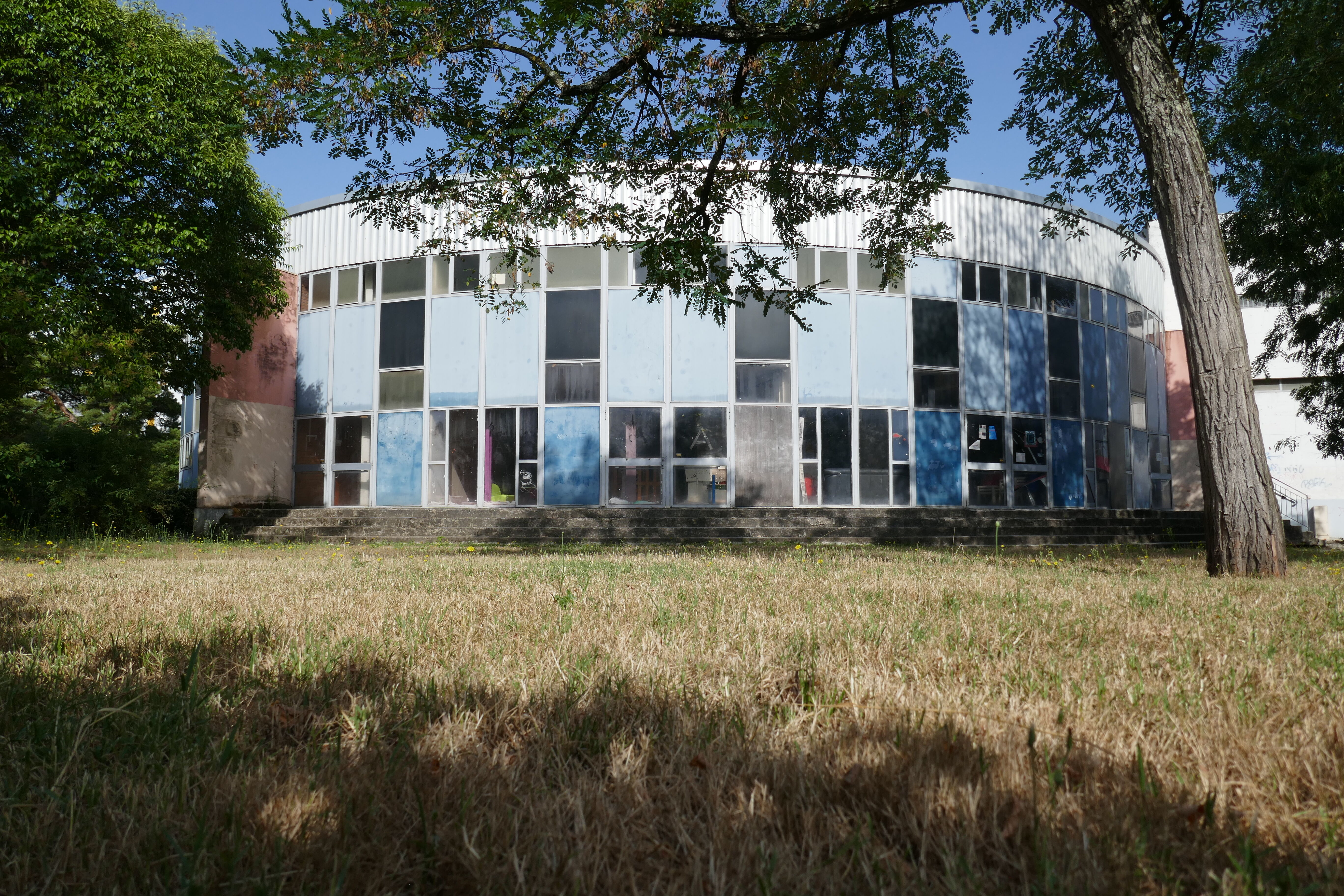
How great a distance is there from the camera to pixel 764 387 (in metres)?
21.0

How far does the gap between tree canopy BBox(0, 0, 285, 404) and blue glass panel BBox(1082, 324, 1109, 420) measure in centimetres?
2119

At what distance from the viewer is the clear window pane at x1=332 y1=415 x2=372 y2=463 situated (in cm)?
2252

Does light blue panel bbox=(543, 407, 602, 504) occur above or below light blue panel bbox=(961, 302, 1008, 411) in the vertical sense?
below

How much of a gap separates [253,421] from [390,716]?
74.5 feet

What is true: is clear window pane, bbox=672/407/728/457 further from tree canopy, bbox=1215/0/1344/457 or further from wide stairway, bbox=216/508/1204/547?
tree canopy, bbox=1215/0/1344/457

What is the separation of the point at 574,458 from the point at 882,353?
26.2 feet

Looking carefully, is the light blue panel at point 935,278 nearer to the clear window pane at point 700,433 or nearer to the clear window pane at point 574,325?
the clear window pane at point 700,433

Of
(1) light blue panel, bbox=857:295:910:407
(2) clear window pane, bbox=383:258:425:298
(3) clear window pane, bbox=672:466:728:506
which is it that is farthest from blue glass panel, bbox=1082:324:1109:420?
(2) clear window pane, bbox=383:258:425:298

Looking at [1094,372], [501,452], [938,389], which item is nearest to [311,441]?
[501,452]

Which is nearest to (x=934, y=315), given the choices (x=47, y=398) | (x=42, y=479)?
(x=42, y=479)

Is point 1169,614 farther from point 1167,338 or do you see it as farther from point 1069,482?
point 1167,338

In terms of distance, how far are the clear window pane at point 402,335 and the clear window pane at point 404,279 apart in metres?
0.23

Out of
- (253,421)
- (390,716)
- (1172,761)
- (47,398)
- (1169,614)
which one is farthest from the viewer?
(47,398)

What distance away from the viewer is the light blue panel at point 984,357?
22.3m
